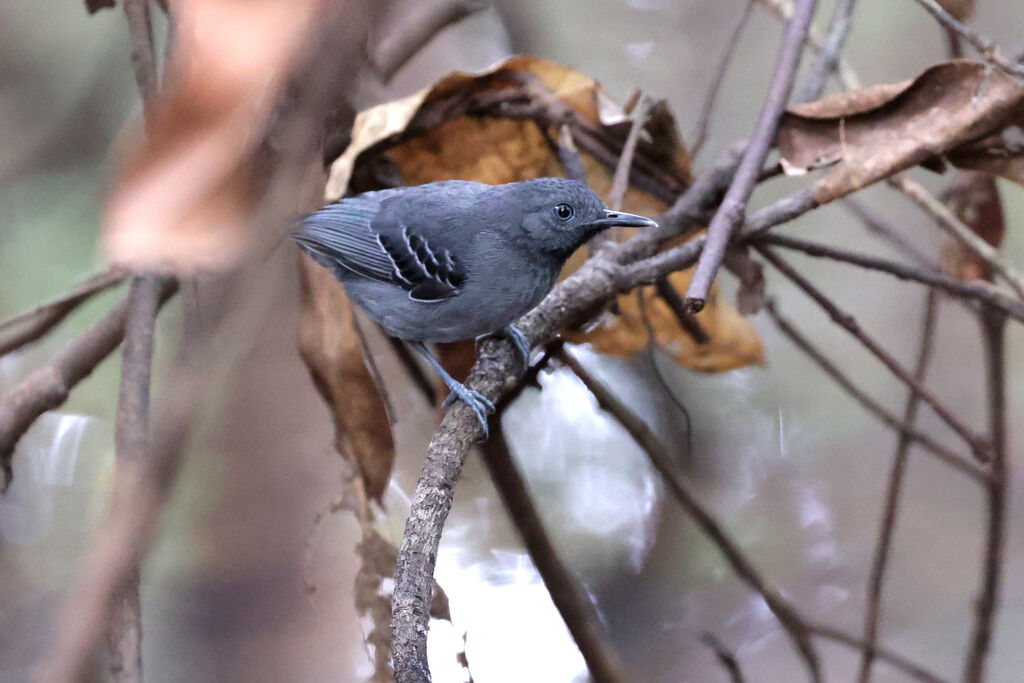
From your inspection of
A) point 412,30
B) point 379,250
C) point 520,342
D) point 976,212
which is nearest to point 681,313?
point 520,342

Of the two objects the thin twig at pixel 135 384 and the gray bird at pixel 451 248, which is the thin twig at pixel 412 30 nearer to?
the gray bird at pixel 451 248

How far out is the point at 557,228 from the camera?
5.34 ft

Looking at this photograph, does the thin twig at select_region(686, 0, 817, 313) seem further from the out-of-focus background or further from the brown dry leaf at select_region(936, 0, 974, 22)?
the out-of-focus background

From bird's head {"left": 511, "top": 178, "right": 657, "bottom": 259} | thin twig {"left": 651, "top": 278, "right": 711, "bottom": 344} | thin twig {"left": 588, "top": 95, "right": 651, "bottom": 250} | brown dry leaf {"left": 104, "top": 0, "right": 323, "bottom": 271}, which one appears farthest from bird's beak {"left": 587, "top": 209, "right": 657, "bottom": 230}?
brown dry leaf {"left": 104, "top": 0, "right": 323, "bottom": 271}

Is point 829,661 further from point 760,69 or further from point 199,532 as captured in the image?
point 760,69

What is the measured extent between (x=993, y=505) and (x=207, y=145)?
1.87 m

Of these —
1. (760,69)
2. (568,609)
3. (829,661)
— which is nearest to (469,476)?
(568,609)

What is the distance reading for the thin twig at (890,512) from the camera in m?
1.84

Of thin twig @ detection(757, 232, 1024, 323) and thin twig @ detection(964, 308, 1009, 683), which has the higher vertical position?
thin twig @ detection(757, 232, 1024, 323)

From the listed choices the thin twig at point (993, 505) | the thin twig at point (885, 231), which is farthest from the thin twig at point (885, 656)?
the thin twig at point (885, 231)

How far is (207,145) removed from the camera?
1128 mm

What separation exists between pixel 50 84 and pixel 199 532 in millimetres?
1019

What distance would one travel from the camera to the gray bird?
1.61 meters

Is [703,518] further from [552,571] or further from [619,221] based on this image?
[619,221]
